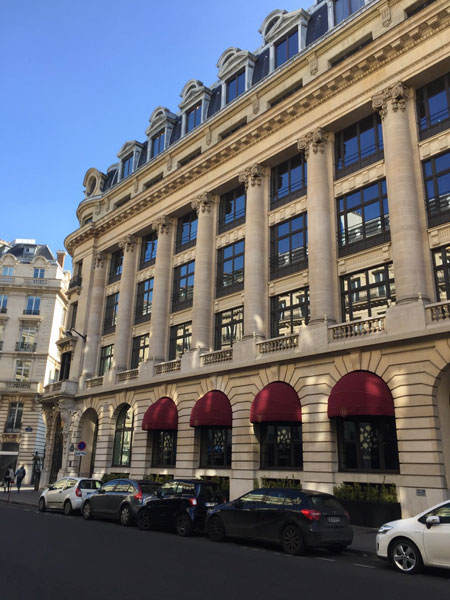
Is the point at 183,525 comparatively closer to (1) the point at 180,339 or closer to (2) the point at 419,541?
(2) the point at 419,541

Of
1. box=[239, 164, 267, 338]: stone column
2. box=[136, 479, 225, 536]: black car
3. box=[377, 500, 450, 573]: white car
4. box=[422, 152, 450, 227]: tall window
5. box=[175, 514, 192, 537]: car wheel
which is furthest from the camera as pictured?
box=[239, 164, 267, 338]: stone column

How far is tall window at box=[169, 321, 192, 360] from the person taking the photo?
101ft

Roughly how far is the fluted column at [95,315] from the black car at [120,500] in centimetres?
1787

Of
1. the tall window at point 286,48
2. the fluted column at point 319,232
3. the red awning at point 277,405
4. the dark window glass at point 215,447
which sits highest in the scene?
the tall window at point 286,48

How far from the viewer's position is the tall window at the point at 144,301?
115 feet

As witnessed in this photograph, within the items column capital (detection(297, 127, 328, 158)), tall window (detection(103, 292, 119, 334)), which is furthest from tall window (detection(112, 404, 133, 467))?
column capital (detection(297, 127, 328, 158))

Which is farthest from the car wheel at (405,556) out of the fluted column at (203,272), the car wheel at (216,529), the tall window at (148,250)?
the tall window at (148,250)

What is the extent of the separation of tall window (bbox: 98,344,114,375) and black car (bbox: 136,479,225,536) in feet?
67.2

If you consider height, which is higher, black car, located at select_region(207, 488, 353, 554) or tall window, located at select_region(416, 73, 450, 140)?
tall window, located at select_region(416, 73, 450, 140)

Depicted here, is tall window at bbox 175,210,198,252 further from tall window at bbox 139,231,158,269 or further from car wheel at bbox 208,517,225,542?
car wheel at bbox 208,517,225,542

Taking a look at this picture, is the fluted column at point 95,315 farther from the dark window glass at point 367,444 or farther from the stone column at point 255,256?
the dark window glass at point 367,444

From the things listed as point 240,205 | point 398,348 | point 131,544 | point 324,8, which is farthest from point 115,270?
point 131,544

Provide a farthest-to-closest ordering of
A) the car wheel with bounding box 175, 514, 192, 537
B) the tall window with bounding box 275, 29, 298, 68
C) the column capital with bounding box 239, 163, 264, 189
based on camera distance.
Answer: the tall window with bounding box 275, 29, 298, 68
the column capital with bounding box 239, 163, 264, 189
the car wheel with bounding box 175, 514, 192, 537

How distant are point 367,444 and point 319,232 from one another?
9685mm
